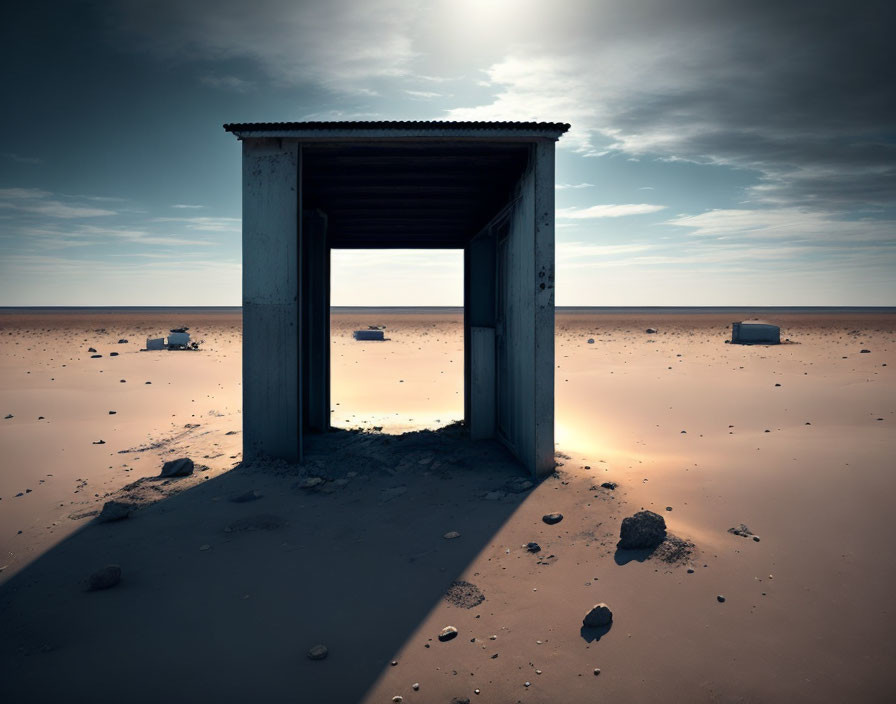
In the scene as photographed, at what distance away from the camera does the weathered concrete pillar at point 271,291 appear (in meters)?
6.93

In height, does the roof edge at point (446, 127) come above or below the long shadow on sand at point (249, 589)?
above

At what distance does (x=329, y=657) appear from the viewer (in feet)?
11.0

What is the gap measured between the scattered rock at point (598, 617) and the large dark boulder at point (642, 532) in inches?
45.2

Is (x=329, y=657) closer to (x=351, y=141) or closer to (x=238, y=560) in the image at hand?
(x=238, y=560)

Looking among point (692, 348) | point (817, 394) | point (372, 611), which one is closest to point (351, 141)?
point (372, 611)

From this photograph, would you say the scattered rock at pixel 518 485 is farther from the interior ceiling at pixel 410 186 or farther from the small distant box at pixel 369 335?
the small distant box at pixel 369 335

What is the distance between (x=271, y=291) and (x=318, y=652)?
4732 millimetres

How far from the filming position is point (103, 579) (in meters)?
4.15

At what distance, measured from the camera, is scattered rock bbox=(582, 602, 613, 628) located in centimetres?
362

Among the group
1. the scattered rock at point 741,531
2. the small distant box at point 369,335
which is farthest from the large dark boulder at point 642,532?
the small distant box at point 369,335

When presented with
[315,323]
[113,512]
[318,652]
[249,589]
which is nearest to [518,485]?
[249,589]

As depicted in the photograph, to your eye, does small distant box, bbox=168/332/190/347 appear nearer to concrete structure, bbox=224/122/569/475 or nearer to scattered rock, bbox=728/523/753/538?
concrete structure, bbox=224/122/569/475

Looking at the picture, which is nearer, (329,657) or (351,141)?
(329,657)

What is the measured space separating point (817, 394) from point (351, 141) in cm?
1217
